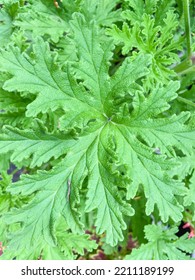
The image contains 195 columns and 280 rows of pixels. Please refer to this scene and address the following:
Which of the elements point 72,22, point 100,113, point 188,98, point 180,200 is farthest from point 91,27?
point 180,200

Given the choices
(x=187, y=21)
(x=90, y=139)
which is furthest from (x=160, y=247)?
(x=187, y=21)

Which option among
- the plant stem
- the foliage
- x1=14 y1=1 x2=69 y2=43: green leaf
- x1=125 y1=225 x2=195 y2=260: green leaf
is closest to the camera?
the foliage

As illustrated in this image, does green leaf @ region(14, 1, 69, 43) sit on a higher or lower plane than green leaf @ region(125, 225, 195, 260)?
higher

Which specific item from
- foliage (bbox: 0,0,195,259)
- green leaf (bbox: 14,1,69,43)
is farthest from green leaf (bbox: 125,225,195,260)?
green leaf (bbox: 14,1,69,43)

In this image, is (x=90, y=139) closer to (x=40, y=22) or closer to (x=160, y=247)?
(x=40, y=22)

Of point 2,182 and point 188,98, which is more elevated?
point 188,98

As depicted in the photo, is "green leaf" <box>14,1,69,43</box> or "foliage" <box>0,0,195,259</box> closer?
"foliage" <box>0,0,195,259</box>

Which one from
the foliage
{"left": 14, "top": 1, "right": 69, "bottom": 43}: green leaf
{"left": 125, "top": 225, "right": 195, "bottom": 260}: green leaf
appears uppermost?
{"left": 14, "top": 1, "right": 69, "bottom": 43}: green leaf

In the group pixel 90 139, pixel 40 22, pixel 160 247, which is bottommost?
pixel 160 247

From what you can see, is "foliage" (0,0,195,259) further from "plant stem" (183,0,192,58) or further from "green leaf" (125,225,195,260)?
"green leaf" (125,225,195,260)

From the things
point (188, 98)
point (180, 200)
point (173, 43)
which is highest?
point (173, 43)
